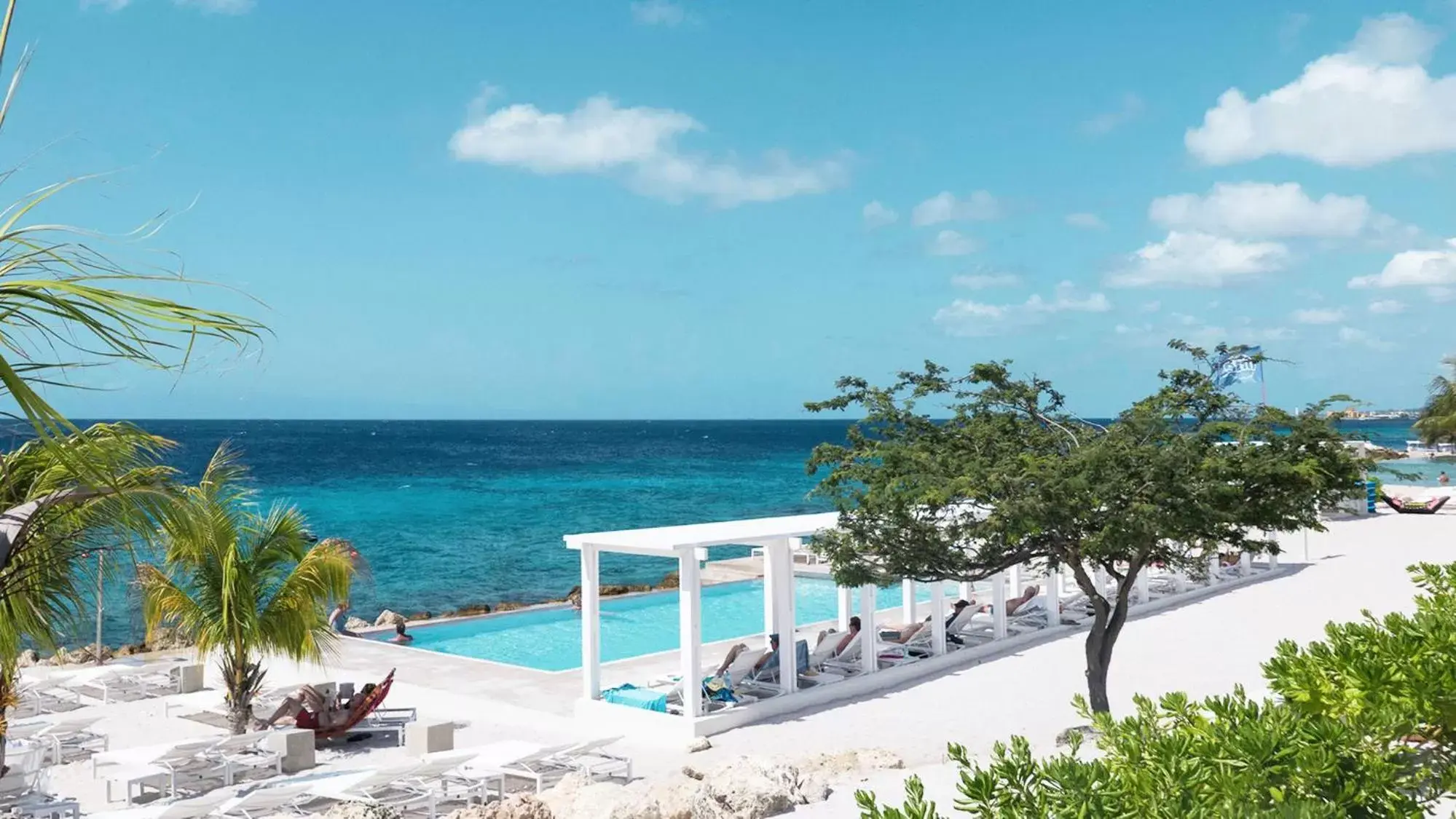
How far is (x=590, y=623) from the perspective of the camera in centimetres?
1322

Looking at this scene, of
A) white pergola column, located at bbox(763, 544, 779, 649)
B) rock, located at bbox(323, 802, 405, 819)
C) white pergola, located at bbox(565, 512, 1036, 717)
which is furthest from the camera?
white pergola column, located at bbox(763, 544, 779, 649)

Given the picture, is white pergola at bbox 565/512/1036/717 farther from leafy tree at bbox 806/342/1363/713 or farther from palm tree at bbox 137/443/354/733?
palm tree at bbox 137/443/354/733

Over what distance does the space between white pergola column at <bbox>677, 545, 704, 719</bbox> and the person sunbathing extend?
12.0ft

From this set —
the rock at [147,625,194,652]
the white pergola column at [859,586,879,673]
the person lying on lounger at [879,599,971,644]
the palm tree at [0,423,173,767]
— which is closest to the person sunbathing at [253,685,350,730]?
the white pergola column at [859,586,879,673]

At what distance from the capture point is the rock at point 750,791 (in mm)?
7746

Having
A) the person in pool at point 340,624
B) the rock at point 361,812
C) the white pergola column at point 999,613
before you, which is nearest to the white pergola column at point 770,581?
the white pergola column at point 999,613

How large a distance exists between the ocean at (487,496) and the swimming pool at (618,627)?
5.75 meters

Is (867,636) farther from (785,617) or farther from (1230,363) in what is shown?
(1230,363)

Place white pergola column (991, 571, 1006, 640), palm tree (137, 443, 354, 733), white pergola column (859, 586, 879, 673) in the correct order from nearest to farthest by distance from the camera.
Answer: palm tree (137, 443, 354, 733), white pergola column (859, 586, 879, 673), white pergola column (991, 571, 1006, 640)

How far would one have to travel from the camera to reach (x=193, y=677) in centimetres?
1520

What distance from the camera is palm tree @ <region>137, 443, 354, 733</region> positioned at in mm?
10758

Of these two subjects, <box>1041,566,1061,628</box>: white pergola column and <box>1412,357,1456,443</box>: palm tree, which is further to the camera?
<box>1412,357,1456,443</box>: palm tree

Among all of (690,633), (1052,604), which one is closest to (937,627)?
(1052,604)

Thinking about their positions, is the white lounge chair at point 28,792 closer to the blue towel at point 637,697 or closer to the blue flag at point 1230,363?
the blue towel at point 637,697
